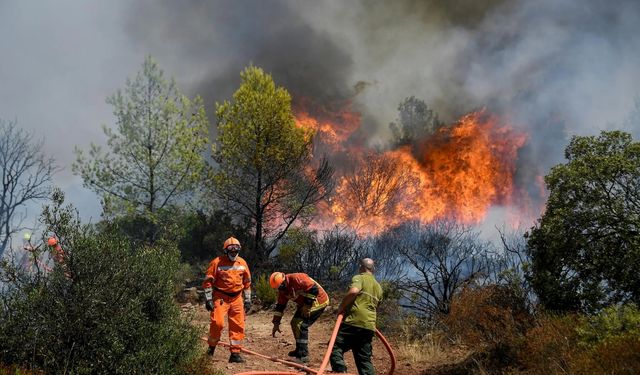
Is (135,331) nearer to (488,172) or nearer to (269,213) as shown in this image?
(269,213)

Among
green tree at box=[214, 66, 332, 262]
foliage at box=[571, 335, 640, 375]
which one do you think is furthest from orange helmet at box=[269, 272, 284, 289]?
green tree at box=[214, 66, 332, 262]

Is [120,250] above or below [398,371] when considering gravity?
above

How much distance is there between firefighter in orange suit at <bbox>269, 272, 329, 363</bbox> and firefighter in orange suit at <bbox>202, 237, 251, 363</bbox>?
0.61 meters

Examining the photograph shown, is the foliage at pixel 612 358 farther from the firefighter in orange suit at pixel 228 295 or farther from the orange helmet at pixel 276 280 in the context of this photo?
the firefighter in orange suit at pixel 228 295

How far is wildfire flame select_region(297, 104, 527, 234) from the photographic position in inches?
1155

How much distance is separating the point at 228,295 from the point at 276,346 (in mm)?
3459

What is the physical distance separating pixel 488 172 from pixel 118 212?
24709 mm

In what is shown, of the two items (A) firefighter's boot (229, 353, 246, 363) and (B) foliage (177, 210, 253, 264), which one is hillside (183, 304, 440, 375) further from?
(B) foliage (177, 210, 253, 264)

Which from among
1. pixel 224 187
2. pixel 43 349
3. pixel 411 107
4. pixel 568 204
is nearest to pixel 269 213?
pixel 224 187

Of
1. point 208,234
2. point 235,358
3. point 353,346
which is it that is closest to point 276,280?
point 235,358

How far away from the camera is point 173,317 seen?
7.05 m

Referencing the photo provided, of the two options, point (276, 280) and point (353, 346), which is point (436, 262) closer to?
point (276, 280)

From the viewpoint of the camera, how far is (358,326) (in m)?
6.13

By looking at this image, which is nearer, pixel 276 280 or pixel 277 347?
pixel 276 280
